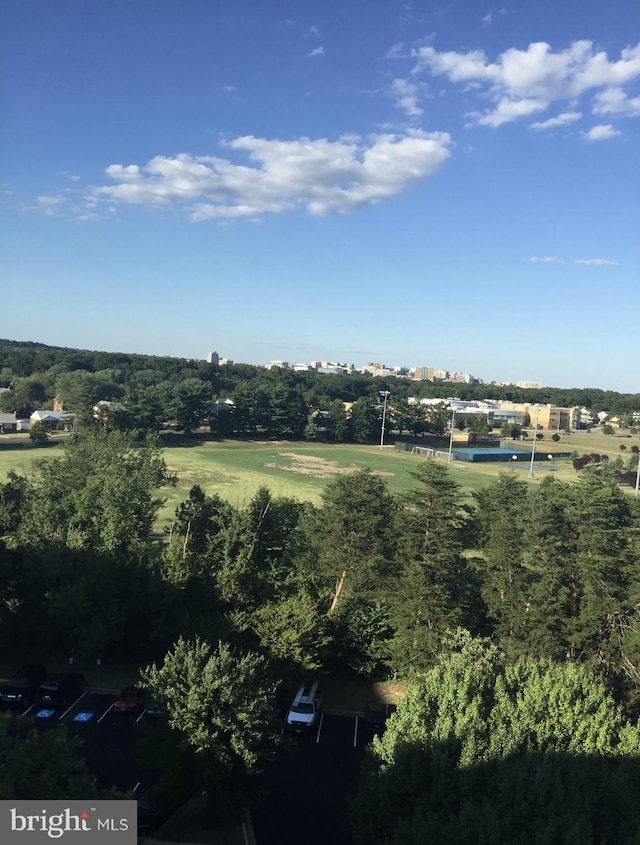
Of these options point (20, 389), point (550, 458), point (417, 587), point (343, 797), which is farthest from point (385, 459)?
point (343, 797)

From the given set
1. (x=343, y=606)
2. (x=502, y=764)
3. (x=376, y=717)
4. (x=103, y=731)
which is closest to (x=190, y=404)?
(x=343, y=606)

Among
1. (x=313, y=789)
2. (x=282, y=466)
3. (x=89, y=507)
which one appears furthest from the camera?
(x=282, y=466)

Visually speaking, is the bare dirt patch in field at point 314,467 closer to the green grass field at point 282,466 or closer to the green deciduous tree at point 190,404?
the green grass field at point 282,466

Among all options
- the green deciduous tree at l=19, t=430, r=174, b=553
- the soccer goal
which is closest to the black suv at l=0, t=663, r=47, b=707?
the green deciduous tree at l=19, t=430, r=174, b=553

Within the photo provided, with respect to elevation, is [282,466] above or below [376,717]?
above

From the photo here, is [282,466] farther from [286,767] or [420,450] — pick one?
[286,767]

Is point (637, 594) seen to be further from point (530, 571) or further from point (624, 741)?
point (624, 741)
